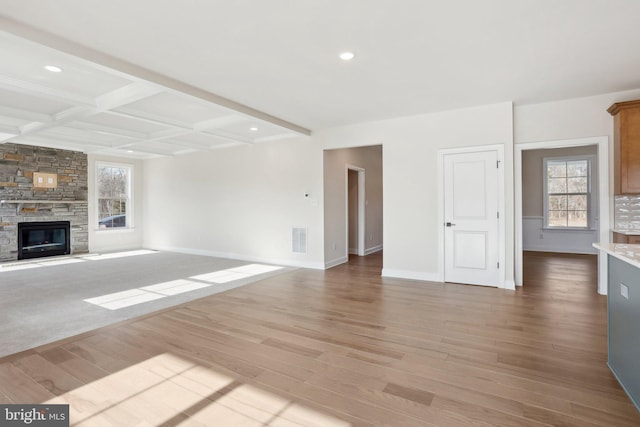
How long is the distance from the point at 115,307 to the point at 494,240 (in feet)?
16.3

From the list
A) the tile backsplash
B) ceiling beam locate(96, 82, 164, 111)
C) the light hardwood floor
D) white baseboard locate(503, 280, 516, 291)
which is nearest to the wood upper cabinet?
the tile backsplash

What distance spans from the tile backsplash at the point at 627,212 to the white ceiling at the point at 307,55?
1.37 m

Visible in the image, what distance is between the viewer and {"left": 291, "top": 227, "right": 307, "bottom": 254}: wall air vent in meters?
6.28

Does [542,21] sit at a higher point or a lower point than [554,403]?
higher

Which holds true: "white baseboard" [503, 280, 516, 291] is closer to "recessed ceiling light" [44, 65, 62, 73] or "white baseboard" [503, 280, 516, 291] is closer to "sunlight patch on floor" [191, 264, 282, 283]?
"sunlight patch on floor" [191, 264, 282, 283]

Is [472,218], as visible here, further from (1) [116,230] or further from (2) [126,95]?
(1) [116,230]

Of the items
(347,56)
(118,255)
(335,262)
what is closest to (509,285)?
(335,262)

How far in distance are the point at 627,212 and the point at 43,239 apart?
10.8 metres

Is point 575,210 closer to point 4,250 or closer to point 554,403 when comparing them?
point 554,403

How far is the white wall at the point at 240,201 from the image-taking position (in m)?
6.26

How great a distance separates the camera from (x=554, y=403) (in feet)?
6.33

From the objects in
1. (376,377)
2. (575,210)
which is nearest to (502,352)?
(376,377)

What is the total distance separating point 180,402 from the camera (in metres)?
1.97

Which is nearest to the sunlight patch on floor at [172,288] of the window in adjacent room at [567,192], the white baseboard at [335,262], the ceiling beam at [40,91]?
the white baseboard at [335,262]
